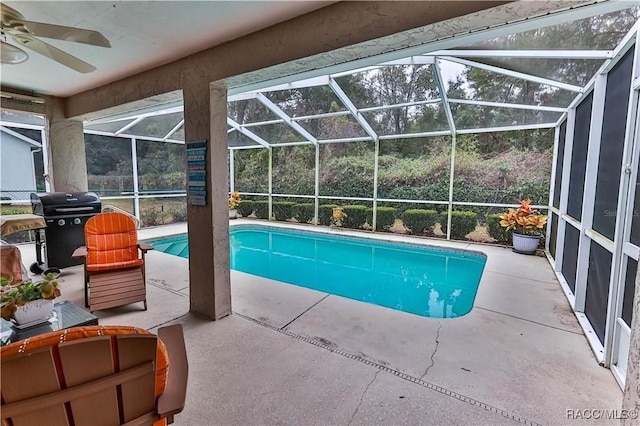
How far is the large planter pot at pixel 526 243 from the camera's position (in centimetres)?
639

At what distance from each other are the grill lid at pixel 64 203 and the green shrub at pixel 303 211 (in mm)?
6285

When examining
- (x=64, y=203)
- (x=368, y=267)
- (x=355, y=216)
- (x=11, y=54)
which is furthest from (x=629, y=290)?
(x=355, y=216)

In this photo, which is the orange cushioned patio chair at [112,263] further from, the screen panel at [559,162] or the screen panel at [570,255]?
the screen panel at [559,162]

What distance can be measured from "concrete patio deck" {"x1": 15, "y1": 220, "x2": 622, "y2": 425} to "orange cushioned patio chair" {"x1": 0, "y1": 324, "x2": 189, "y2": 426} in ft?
2.98

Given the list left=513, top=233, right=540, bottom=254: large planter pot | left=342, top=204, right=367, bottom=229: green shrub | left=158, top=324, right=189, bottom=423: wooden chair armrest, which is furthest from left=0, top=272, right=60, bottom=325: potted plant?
left=342, top=204, right=367, bottom=229: green shrub

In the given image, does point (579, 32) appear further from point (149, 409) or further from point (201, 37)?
point (149, 409)

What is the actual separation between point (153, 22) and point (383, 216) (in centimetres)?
760

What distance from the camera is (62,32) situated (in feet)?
6.59

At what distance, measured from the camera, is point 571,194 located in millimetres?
4465

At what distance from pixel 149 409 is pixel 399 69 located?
553cm

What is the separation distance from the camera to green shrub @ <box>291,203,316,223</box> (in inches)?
415

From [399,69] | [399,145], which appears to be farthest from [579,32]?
[399,145]

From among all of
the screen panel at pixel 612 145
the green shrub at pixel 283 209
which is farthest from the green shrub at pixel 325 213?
the screen panel at pixel 612 145

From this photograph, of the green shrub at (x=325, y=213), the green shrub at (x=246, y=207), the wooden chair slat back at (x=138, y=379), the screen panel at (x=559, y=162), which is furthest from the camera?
the green shrub at (x=246, y=207)
